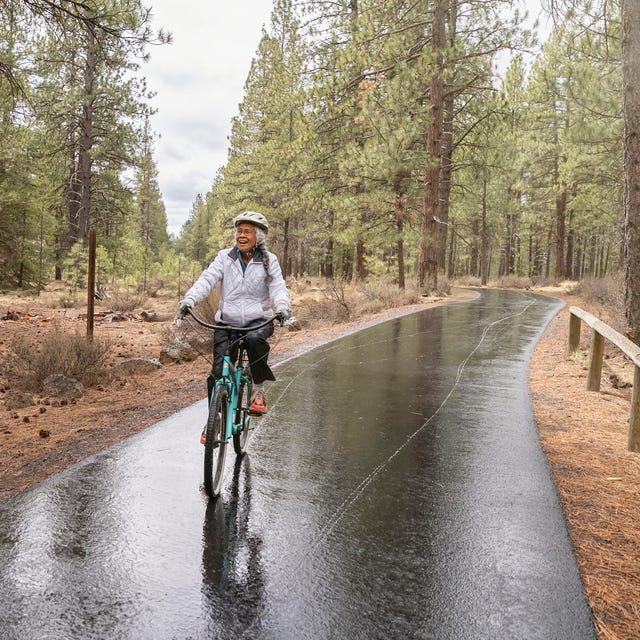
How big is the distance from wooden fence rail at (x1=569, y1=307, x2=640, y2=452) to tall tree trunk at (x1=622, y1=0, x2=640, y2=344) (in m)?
0.83

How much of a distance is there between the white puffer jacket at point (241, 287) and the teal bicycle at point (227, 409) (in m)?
A: 0.17

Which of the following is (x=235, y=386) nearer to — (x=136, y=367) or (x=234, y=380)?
(x=234, y=380)

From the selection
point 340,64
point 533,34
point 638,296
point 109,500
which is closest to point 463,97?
point 533,34

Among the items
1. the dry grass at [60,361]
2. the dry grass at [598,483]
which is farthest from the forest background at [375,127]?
the dry grass at [60,361]

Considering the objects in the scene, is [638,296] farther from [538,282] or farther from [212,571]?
[538,282]

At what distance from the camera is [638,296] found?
336 inches

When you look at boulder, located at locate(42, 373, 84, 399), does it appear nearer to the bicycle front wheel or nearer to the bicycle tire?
the bicycle tire

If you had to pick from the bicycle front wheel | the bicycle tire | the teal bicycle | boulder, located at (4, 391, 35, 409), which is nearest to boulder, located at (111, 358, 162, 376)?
boulder, located at (4, 391, 35, 409)

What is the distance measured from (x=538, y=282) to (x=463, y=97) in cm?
1719

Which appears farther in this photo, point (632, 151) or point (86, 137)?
point (86, 137)

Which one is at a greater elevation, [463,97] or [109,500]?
Result: [463,97]

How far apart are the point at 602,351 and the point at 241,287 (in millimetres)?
5498

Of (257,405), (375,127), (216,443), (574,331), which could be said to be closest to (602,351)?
(574,331)

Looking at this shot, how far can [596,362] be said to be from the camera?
24.2ft
